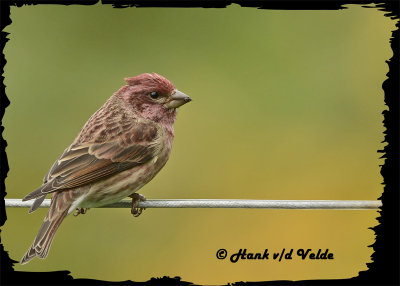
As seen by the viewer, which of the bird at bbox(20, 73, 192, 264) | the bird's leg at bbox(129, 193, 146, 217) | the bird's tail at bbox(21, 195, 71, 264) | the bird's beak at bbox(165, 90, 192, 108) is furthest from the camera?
the bird's beak at bbox(165, 90, 192, 108)

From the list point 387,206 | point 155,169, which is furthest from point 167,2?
point 387,206

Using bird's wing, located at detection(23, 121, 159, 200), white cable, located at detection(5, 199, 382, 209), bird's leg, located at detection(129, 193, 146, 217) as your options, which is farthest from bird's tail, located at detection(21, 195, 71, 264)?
white cable, located at detection(5, 199, 382, 209)

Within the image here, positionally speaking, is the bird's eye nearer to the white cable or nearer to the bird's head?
the bird's head

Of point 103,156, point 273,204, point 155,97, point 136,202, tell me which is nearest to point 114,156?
point 103,156

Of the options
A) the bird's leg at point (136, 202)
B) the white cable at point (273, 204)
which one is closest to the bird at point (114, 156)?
the bird's leg at point (136, 202)

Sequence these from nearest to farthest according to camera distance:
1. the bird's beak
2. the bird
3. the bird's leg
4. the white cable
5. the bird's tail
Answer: the white cable, the bird's tail, the bird, the bird's leg, the bird's beak

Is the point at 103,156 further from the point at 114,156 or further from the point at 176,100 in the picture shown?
the point at 176,100

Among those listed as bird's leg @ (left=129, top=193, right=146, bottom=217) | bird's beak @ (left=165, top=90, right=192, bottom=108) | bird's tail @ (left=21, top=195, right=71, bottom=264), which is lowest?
bird's tail @ (left=21, top=195, right=71, bottom=264)
